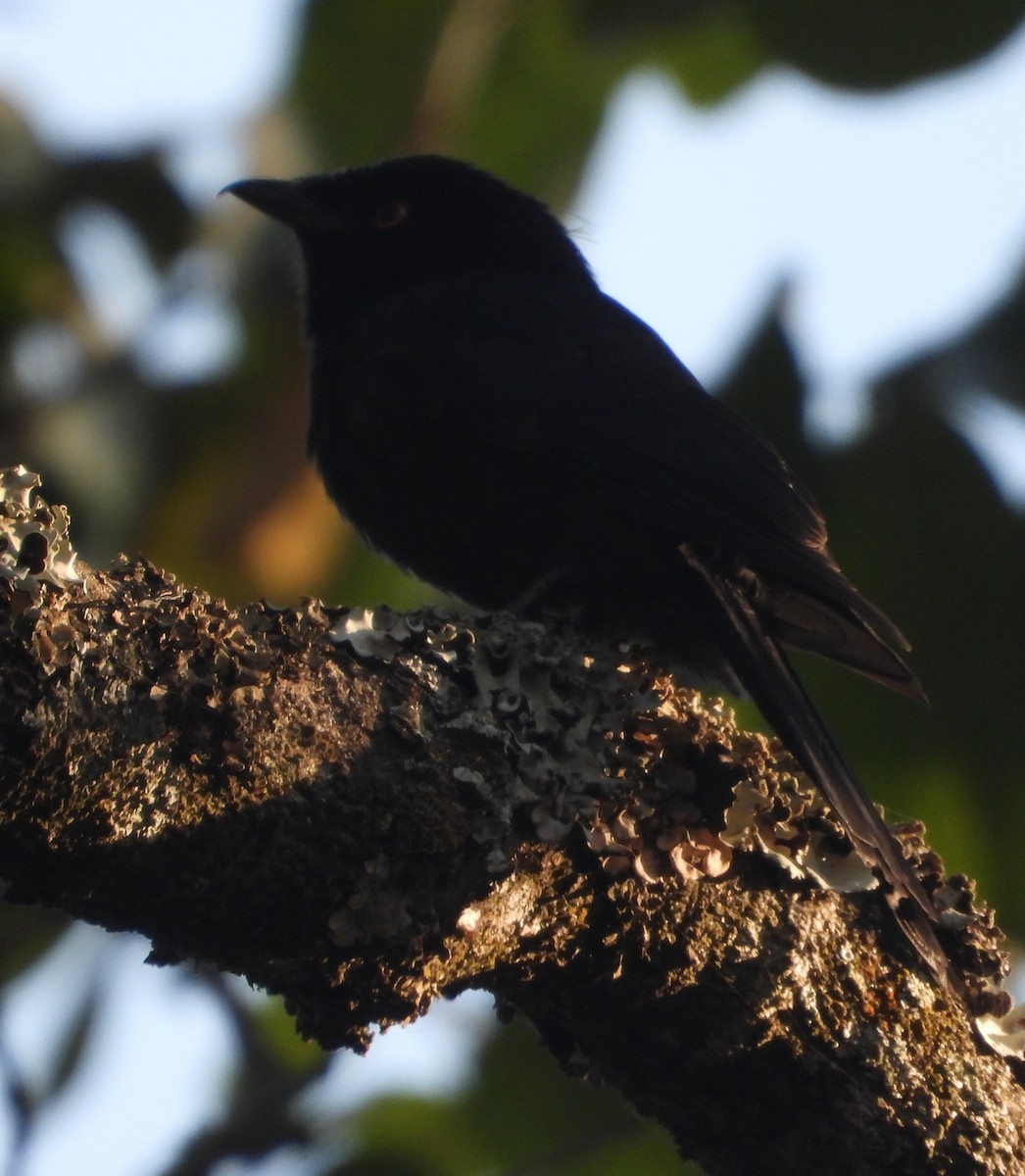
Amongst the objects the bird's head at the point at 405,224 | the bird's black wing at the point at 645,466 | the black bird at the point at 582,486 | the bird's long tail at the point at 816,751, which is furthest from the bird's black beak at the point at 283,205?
the bird's long tail at the point at 816,751

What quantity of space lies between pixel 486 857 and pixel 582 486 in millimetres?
1681

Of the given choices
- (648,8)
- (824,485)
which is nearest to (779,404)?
(824,485)

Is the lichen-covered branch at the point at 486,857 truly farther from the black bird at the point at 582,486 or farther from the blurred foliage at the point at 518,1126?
the blurred foliage at the point at 518,1126

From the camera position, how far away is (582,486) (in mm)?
3994

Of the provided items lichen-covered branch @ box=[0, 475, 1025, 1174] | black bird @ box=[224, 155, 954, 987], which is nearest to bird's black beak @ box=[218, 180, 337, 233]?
black bird @ box=[224, 155, 954, 987]

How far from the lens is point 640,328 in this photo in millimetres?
4754

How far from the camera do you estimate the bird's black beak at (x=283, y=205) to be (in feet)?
16.6

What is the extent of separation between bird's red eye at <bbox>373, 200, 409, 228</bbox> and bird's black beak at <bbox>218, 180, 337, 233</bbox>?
13 centimetres

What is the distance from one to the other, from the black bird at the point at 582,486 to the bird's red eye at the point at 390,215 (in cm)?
37

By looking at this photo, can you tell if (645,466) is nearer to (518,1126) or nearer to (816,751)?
(816,751)

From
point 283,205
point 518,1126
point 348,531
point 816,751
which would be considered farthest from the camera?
point 348,531

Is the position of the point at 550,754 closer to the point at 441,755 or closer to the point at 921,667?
the point at 441,755

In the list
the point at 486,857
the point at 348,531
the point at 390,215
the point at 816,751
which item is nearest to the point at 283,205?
the point at 390,215

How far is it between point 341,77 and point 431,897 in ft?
10.7
